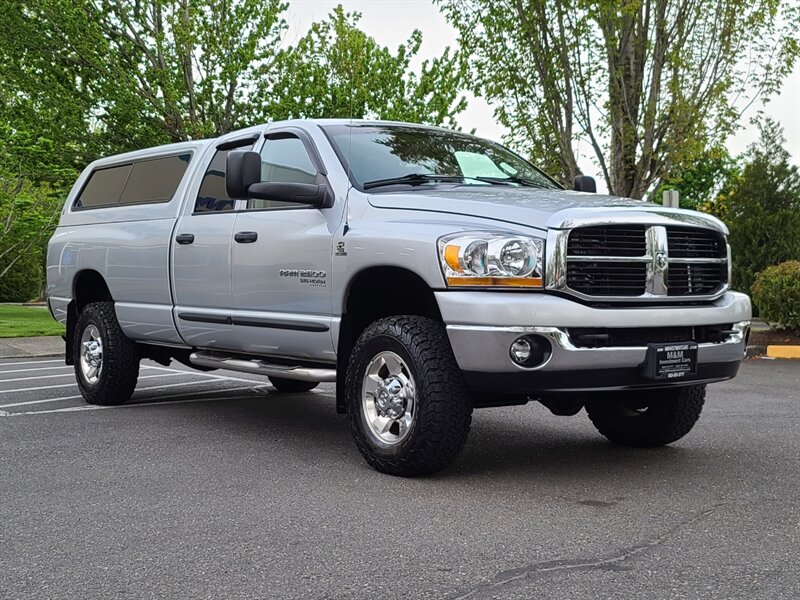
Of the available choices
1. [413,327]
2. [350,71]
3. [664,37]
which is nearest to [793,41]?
[664,37]

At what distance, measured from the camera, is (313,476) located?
18.4ft

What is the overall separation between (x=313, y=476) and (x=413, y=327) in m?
1.02

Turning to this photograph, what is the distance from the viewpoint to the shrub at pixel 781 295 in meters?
14.9

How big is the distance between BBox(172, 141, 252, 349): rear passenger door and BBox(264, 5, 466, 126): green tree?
1591 cm

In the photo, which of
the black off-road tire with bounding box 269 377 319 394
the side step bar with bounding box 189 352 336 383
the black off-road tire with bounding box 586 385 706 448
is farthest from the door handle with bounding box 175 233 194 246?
the black off-road tire with bounding box 586 385 706 448

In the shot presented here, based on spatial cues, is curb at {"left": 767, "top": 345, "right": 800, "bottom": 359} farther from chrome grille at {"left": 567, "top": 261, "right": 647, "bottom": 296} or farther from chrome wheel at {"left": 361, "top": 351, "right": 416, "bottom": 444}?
chrome wheel at {"left": 361, "top": 351, "right": 416, "bottom": 444}

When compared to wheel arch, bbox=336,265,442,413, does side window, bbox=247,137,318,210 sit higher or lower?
higher

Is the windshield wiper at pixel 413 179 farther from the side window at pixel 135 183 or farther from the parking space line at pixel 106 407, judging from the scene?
the parking space line at pixel 106 407

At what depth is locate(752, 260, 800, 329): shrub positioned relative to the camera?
48.8 feet

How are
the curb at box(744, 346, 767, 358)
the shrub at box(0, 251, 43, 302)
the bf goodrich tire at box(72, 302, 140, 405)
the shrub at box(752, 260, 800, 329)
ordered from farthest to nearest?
the shrub at box(0, 251, 43, 302) < the shrub at box(752, 260, 800, 329) < the curb at box(744, 346, 767, 358) < the bf goodrich tire at box(72, 302, 140, 405)

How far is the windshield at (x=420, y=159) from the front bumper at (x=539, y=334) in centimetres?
134

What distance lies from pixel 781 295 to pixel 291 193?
11.0 meters

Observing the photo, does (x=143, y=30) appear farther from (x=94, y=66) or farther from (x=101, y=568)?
(x=101, y=568)

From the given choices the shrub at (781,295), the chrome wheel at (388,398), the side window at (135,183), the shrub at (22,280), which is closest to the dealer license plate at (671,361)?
the chrome wheel at (388,398)
